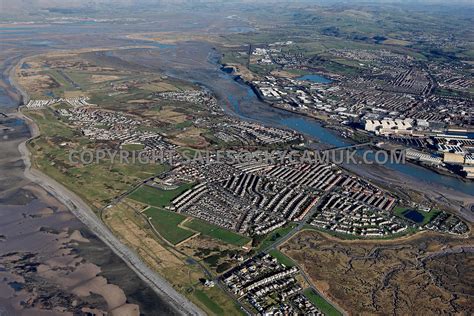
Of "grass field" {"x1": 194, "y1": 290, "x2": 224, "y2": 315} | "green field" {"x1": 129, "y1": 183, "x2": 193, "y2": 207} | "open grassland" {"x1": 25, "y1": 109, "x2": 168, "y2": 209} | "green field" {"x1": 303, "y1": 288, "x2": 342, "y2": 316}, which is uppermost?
"green field" {"x1": 303, "y1": 288, "x2": 342, "y2": 316}

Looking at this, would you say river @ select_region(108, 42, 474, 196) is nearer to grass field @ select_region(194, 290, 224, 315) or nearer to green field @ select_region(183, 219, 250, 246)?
green field @ select_region(183, 219, 250, 246)

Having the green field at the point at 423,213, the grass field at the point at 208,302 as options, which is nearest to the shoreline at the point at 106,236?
the grass field at the point at 208,302

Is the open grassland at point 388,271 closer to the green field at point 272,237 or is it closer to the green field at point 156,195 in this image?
the green field at point 272,237

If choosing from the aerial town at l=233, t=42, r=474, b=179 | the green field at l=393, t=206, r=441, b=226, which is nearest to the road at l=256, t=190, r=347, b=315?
the green field at l=393, t=206, r=441, b=226

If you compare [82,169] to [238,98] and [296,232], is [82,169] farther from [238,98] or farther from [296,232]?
[238,98]

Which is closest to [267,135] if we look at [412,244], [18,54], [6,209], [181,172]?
[181,172]

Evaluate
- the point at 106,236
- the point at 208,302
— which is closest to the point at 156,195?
the point at 106,236
